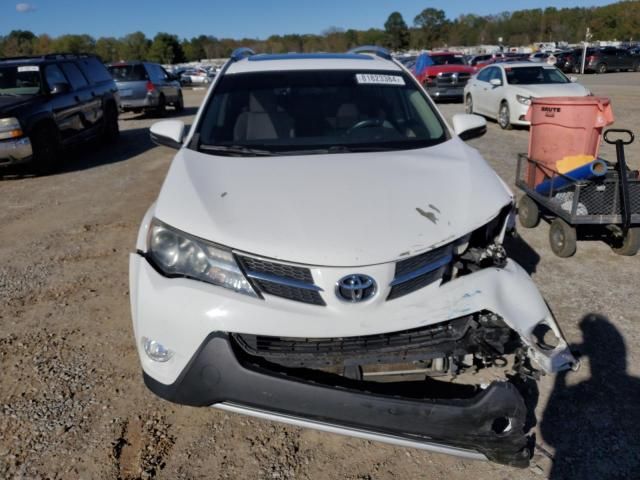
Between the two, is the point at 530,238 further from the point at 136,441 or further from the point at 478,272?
the point at 136,441

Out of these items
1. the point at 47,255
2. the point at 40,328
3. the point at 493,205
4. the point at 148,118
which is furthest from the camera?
the point at 148,118

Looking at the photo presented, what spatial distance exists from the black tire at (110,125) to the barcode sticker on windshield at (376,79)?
8701mm

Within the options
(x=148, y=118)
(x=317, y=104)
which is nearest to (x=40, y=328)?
(x=317, y=104)

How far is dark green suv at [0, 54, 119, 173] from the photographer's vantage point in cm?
811

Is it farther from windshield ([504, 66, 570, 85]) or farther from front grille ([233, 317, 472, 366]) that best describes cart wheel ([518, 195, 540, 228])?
windshield ([504, 66, 570, 85])

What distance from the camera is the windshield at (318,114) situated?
3.36 meters

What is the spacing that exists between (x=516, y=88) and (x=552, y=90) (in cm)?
77

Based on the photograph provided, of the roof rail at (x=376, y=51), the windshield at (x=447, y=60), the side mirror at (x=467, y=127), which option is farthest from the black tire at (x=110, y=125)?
the windshield at (x=447, y=60)

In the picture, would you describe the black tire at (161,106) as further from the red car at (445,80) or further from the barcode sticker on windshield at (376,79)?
the barcode sticker on windshield at (376,79)

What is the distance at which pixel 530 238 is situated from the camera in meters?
5.40

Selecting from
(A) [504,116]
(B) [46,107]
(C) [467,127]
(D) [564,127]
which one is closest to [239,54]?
(C) [467,127]

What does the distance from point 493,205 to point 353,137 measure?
1.17 meters

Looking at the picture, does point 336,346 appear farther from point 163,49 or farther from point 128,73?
point 163,49

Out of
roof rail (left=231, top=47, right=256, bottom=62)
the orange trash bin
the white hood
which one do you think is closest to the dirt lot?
the orange trash bin
